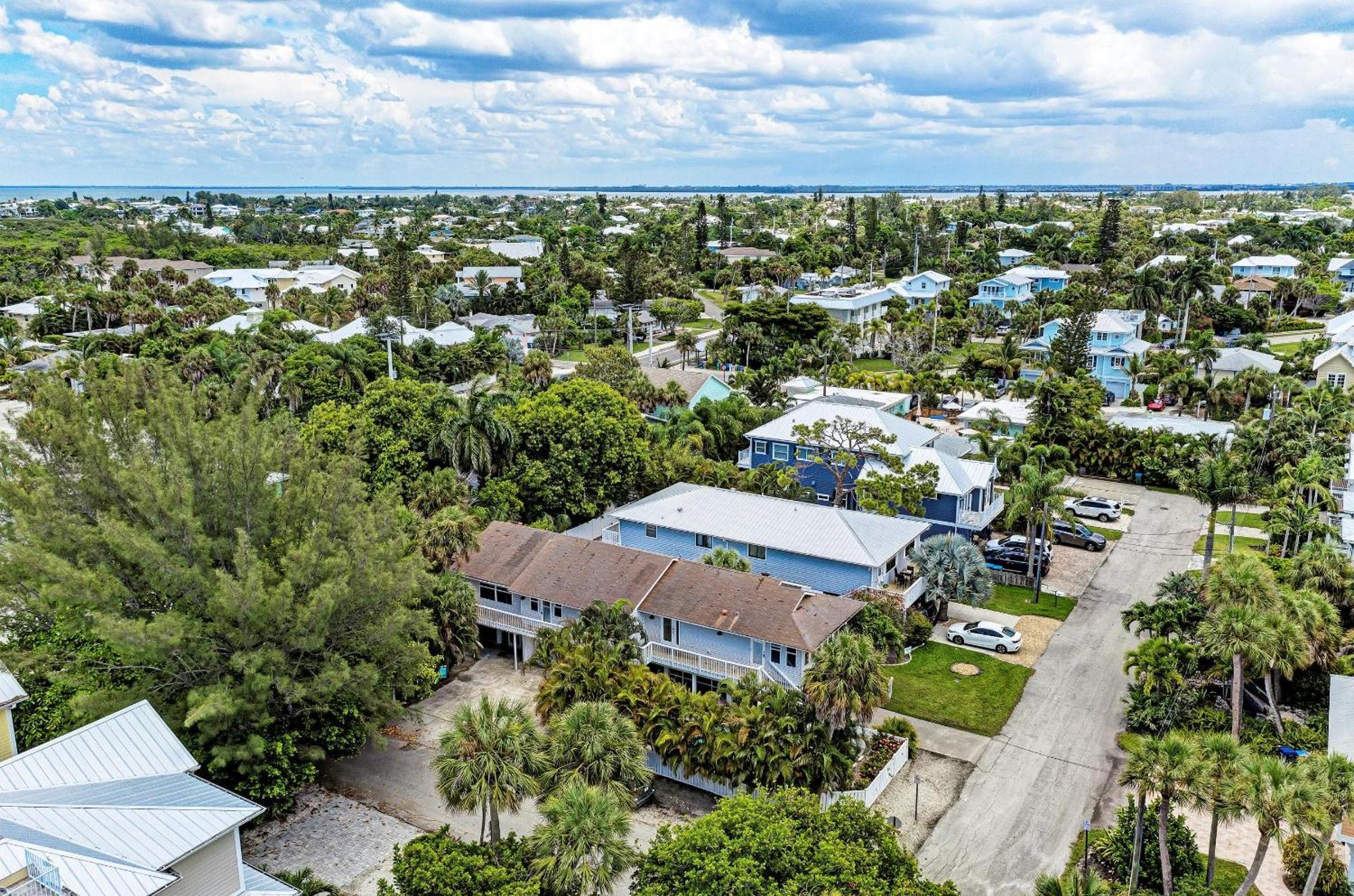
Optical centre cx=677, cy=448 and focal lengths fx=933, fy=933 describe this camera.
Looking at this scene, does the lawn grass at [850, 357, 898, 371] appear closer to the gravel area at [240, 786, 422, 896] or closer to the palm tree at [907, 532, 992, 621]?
the palm tree at [907, 532, 992, 621]

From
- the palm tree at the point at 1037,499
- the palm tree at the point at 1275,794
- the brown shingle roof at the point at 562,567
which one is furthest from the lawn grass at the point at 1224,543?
the palm tree at the point at 1275,794

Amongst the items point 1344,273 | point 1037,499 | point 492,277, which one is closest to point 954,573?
point 1037,499

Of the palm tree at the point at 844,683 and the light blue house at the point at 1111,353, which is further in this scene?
the light blue house at the point at 1111,353

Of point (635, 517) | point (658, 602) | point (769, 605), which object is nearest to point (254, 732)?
point (658, 602)

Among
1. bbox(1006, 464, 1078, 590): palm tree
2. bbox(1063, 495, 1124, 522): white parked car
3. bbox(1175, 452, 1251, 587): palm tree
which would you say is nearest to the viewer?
bbox(1175, 452, 1251, 587): palm tree

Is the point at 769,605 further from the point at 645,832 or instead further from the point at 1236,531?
the point at 1236,531

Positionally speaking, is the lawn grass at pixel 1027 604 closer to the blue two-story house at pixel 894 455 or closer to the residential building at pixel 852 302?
the blue two-story house at pixel 894 455

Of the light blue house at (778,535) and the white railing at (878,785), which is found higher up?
the light blue house at (778,535)

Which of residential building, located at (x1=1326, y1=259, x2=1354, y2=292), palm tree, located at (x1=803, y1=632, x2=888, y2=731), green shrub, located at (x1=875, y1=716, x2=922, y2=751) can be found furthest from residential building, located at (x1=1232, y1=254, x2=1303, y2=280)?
palm tree, located at (x1=803, y1=632, x2=888, y2=731)
